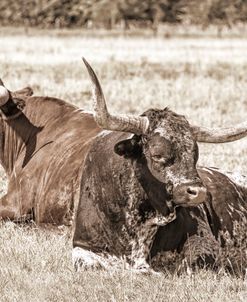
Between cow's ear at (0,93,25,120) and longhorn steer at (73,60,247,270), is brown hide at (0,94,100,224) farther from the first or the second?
longhorn steer at (73,60,247,270)

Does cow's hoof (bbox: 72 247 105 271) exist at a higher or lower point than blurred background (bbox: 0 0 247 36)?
higher

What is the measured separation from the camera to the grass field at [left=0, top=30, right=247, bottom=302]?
6.36 m

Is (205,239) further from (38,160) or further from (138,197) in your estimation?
(38,160)

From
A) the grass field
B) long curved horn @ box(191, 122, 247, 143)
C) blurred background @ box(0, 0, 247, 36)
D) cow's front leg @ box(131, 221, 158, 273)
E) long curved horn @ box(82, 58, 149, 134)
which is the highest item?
long curved horn @ box(82, 58, 149, 134)

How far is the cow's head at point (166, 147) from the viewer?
6586mm

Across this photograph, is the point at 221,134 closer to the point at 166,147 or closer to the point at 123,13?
the point at 166,147

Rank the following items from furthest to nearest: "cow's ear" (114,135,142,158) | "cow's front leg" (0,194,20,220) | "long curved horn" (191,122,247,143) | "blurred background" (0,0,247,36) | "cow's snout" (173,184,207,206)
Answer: "blurred background" (0,0,247,36), "cow's front leg" (0,194,20,220), "long curved horn" (191,122,247,143), "cow's ear" (114,135,142,158), "cow's snout" (173,184,207,206)

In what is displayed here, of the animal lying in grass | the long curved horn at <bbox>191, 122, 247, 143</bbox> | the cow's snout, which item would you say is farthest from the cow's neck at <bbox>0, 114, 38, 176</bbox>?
the cow's snout

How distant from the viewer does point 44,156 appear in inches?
347

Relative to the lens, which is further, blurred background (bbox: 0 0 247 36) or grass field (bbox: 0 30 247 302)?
blurred background (bbox: 0 0 247 36)

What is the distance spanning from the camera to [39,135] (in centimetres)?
910

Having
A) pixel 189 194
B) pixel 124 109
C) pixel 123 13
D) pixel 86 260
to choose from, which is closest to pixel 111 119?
pixel 189 194

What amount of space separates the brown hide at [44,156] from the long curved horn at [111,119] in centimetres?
148

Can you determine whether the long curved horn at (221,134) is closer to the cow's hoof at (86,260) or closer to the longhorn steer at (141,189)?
the longhorn steer at (141,189)
